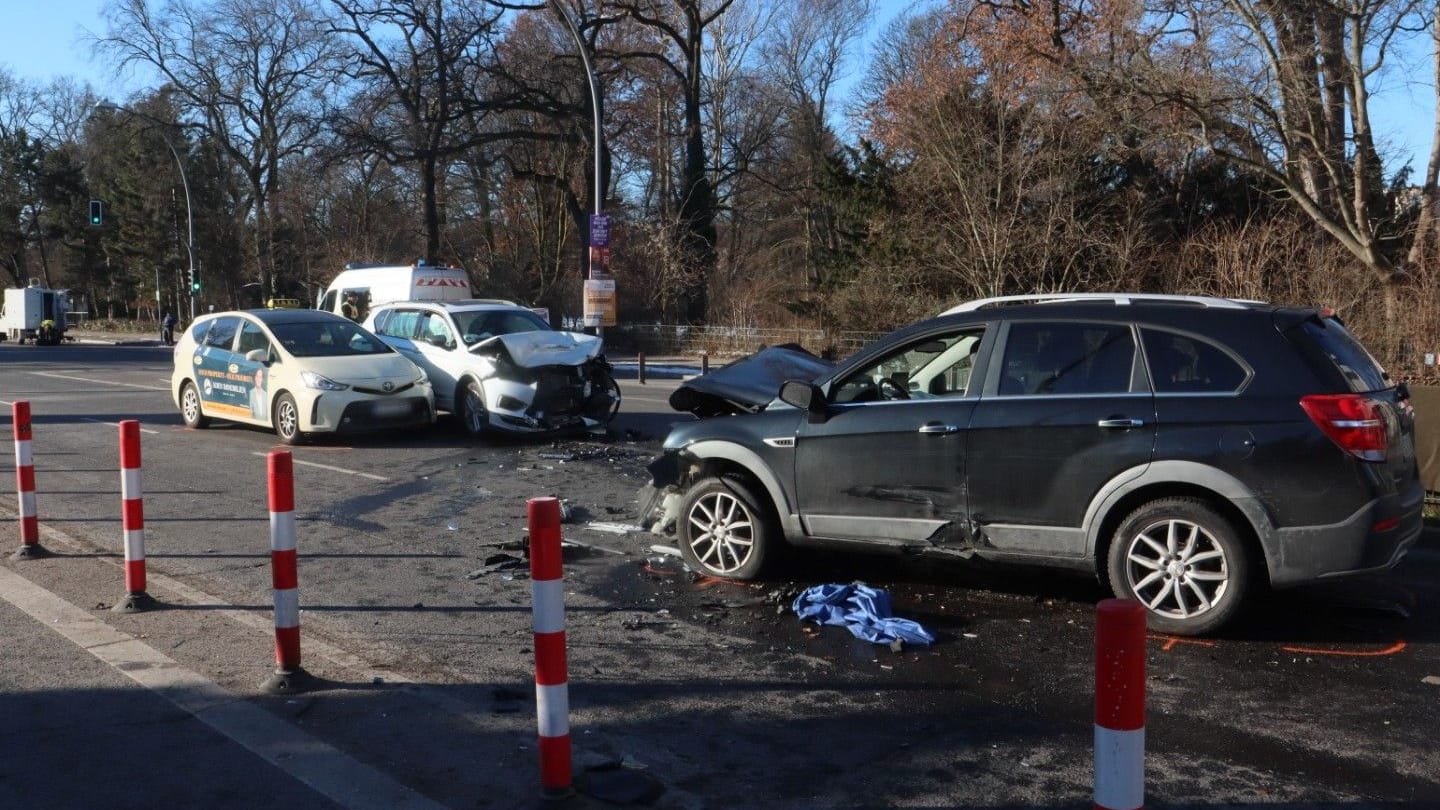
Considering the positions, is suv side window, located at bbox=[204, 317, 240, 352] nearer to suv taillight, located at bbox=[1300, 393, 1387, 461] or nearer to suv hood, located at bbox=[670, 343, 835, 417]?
suv hood, located at bbox=[670, 343, 835, 417]

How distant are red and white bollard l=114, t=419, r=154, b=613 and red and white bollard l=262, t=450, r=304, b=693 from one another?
5.60 ft

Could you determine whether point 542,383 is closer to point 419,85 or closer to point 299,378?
point 299,378

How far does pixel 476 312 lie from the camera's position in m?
15.6

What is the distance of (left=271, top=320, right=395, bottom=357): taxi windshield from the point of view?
14.2 meters

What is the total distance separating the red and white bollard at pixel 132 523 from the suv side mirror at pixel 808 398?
12.0 feet

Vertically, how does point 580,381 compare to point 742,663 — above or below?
above

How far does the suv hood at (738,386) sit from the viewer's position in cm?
900

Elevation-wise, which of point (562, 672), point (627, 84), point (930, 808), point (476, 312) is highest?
point (627, 84)

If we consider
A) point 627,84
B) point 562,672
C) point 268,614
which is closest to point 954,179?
point 627,84

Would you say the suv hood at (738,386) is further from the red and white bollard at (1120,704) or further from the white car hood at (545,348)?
the red and white bollard at (1120,704)

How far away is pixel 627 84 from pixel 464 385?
30.1 m

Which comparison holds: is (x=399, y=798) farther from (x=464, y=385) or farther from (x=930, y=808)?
(x=464, y=385)

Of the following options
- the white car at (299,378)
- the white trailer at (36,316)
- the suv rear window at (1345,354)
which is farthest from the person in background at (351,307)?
the white trailer at (36,316)

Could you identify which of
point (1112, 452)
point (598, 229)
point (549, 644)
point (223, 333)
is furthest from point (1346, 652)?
point (598, 229)
